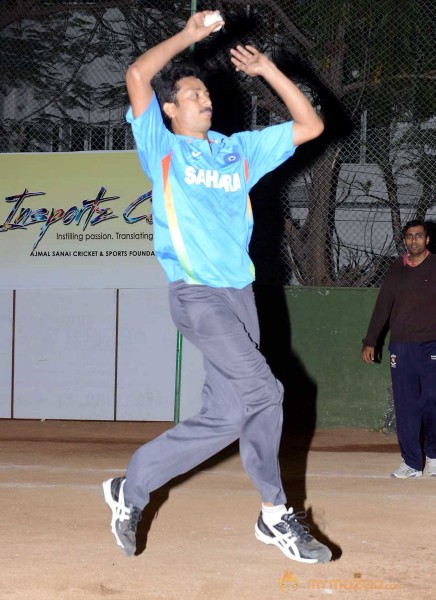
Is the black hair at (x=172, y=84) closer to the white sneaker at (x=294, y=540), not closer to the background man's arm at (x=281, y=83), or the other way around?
the background man's arm at (x=281, y=83)

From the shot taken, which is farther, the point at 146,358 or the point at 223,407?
the point at 146,358

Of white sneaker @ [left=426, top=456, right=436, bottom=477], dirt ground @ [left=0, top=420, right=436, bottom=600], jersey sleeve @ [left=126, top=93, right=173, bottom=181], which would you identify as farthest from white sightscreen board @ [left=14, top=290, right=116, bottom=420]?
jersey sleeve @ [left=126, top=93, right=173, bottom=181]

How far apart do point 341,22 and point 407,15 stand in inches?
31.2

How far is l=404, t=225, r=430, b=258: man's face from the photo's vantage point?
776cm

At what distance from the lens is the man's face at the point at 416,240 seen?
25.5ft

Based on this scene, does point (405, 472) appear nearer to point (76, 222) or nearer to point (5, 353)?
point (76, 222)

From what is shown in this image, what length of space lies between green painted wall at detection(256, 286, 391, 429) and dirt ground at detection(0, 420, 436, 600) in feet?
6.54

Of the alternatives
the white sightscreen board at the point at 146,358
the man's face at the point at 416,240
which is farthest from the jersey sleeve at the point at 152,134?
the white sightscreen board at the point at 146,358

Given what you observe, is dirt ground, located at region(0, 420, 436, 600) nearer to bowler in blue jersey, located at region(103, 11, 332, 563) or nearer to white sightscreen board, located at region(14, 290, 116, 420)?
bowler in blue jersey, located at region(103, 11, 332, 563)

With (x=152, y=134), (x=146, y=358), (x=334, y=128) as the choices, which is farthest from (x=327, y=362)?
(x=152, y=134)

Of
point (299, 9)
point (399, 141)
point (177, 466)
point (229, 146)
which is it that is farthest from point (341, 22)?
point (177, 466)
